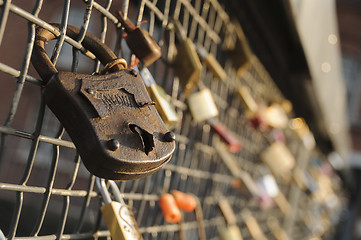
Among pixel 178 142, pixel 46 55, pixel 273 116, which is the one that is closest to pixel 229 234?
pixel 178 142

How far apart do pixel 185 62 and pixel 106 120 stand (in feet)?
1.25

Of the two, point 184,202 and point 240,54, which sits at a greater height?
point 240,54

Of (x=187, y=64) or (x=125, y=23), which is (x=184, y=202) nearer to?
(x=187, y=64)

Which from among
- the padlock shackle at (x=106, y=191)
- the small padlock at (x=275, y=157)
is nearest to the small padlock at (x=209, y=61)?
the padlock shackle at (x=106, y=191)

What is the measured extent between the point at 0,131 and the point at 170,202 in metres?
0.41

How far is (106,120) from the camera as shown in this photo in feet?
1.26

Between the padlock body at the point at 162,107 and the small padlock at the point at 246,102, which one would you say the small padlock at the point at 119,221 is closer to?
the padlock body at the point at 162,107

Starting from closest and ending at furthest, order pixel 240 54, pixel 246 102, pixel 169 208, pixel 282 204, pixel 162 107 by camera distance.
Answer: pixel 162 107, pixel 169 208, pixel 240 54, pixel 246 102, pixel 282 204

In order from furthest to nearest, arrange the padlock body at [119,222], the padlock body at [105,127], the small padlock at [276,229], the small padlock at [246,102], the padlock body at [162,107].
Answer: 1. the small padlock at [276,229]
2. the small padlock at [246,102]
3. the padlock body at [162,107]
4. the padlock body at [119,222]
5. the padlock body at [105,127]

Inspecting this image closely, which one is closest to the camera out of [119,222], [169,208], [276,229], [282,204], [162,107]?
[119,222]

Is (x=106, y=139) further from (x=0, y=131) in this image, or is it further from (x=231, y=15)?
(x=231, y=15)

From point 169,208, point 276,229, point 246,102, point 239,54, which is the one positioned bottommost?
point 276,229

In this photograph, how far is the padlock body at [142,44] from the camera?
0.56 meters

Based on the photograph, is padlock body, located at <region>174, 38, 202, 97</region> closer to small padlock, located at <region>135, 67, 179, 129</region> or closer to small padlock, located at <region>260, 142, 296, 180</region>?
small padlock, located at <region>135, 67, 179, 129</region>
